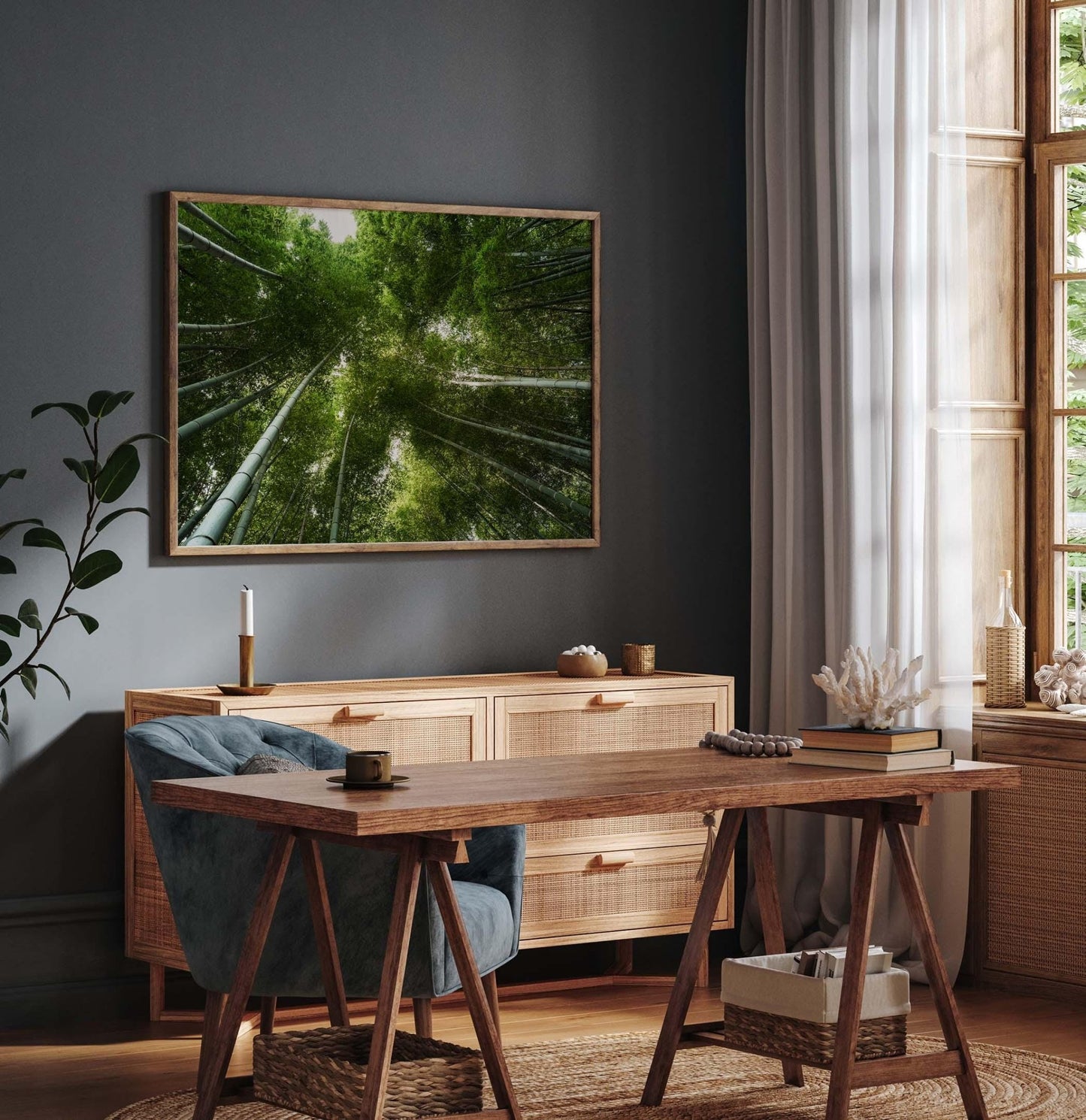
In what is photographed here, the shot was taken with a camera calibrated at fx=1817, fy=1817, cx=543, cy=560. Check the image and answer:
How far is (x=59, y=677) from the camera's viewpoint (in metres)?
4.18

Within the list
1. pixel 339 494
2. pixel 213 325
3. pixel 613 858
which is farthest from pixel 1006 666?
pixel 213 325

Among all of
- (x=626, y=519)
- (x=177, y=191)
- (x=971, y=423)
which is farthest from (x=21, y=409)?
(x=971, y=423)

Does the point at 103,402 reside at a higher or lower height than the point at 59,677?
higher

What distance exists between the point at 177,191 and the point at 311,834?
7.04 ft

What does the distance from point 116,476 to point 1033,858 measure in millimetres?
2608

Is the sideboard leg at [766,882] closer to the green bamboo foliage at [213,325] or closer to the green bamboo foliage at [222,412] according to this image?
the green bamboo foliage at [222,412]

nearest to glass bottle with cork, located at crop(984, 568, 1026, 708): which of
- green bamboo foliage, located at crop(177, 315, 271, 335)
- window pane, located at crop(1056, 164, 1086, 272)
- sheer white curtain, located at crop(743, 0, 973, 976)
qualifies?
sheer white curtain, located at crop(743, 0, 973, 976)

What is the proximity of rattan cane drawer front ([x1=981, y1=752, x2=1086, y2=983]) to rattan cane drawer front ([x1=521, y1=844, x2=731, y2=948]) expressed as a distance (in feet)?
2.47

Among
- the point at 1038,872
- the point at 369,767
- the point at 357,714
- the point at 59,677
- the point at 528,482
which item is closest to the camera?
the point at 369,767

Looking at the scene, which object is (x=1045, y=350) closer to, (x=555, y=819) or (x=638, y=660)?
(x=638, y=660)

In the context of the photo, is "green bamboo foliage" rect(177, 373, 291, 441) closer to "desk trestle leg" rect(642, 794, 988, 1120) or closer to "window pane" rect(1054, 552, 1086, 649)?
"desk trestle leg" rect(642, 794, 988, 1120)

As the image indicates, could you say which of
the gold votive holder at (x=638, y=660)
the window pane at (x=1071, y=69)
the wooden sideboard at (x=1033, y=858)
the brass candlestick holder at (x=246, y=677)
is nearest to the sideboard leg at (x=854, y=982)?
the wooden sideboard at (x=1033, y=858)

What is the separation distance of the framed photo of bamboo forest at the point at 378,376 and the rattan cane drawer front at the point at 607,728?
593 millimetres

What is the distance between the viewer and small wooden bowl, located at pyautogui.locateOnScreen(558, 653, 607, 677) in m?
4.95
